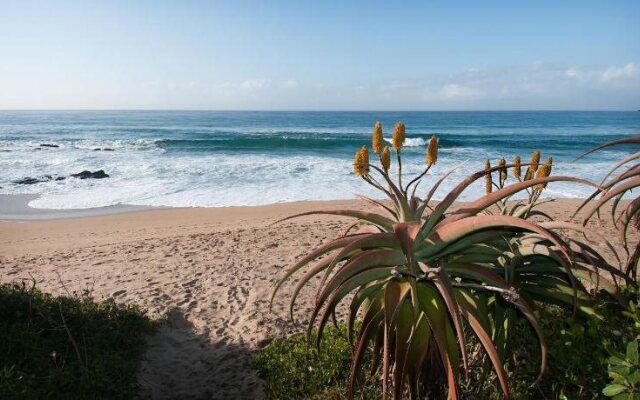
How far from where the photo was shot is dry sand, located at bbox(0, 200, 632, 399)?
359 cm

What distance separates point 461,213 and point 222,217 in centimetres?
1032

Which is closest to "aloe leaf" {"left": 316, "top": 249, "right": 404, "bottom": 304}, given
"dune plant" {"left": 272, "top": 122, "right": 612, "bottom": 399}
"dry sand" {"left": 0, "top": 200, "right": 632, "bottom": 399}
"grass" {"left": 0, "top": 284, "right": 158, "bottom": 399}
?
"dune plant" {"left": 272, "top": 122, "right": 612, "bottom": 399}

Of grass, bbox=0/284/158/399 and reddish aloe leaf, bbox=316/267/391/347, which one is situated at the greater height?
reddish aloe leaf, bbox=316/267/391/347

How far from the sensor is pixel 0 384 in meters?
2.31

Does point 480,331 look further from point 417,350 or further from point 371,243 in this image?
point 371,243

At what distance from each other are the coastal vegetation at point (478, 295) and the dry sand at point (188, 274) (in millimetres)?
1500

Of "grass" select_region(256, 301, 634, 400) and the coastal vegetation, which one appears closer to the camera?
the coastal vegetation

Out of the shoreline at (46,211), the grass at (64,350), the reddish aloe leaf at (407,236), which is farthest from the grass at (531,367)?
the shoreline at (46,211)

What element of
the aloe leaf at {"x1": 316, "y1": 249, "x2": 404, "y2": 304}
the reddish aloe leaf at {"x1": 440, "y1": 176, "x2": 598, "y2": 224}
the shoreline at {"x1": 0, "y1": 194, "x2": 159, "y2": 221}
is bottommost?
the shoreline at {"x1": 0, "y1": 194, "x2": 159, "y2": 221}

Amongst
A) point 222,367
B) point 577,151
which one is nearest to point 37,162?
point 222,367

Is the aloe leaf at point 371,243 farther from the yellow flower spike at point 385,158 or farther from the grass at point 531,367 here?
the grass at point 531,367

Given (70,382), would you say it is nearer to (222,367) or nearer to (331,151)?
(222,367)

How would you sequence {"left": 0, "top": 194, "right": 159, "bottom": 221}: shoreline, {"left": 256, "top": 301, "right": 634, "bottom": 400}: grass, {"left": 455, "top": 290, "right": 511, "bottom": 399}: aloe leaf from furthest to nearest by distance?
{"left": 0, "top": 194, "right": 159, "bottom": 221}: shoreline, {"left": 256, "top": 301, "right": 634, "bottom": 400}: grass, {"left": 455, "top": 290, "right": 511, "bottom": 399}: aloe leaf

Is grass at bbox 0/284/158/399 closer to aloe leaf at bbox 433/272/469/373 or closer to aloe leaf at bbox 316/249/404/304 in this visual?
aloe leaf at bbox 316/249/404/304
